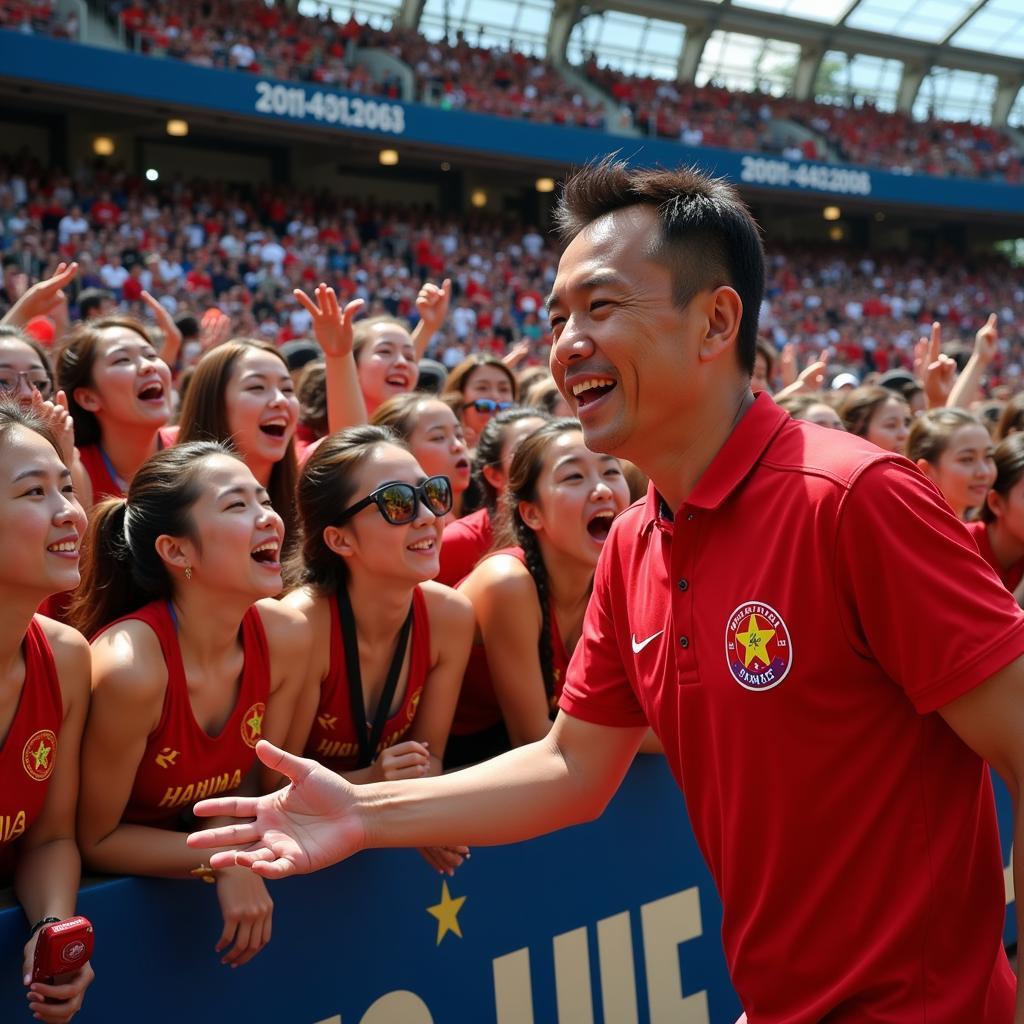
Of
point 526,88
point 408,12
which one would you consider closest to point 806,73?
point 526,88

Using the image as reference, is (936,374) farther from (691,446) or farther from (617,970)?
(691,446)

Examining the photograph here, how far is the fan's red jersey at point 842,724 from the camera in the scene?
1.68 m

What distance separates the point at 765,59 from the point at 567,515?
33.4 metres

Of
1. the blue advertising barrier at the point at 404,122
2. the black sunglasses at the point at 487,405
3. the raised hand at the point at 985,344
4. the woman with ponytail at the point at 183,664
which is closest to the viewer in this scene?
the woman with ponytail at the point at 183,664

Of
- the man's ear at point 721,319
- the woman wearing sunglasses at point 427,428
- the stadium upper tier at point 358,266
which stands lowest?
the stadium upper tier at point 358,266

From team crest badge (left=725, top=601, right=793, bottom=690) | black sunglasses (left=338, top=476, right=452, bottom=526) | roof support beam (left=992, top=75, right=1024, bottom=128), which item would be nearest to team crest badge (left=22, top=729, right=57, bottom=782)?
black sunglasses (left=338, top=476, right=452, bottom=526)

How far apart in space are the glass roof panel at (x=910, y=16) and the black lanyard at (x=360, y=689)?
34039 millimetres

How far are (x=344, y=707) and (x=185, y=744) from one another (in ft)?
1.84

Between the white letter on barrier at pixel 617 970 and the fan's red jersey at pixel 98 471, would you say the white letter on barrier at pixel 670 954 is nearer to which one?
the white letter on barrier at pixel 617 970

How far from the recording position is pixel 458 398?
6.39 meters

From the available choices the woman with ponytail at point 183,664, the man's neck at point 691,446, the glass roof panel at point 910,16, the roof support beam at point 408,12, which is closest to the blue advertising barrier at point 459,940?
the woman with ponytail at point 183,664

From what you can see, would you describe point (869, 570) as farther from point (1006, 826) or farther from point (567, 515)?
point (1006, 826)

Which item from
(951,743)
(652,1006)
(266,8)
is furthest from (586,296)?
(266,8)

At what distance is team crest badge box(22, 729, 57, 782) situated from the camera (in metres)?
2.66
